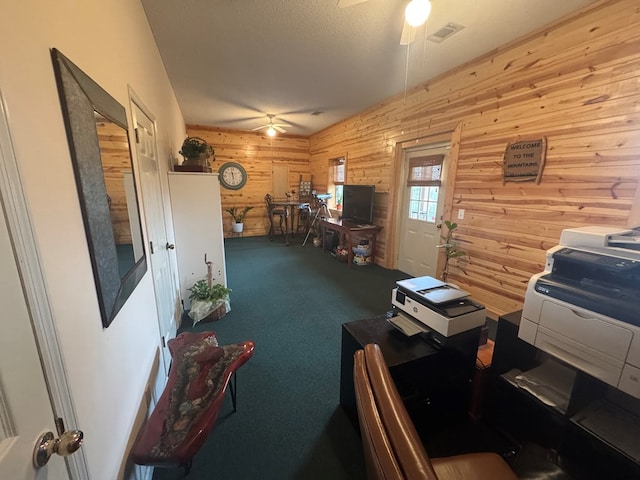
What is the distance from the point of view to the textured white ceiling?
208 cm

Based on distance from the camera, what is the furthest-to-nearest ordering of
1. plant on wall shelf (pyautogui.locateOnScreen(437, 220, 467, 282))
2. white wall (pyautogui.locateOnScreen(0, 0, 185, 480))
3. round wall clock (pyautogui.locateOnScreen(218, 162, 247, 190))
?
1. round wall clock (pyautogui.locateOnScreen(218, 162, 247, 190))
2. plant on wall shelf (pyautogui.locateOnScreen(437, 220, 467, 282))
3. white wall (pyautogui.locateOnScreen(0, 0, 185, 480))

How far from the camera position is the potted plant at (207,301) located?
2723 mm

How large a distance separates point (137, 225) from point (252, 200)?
18.7 feet

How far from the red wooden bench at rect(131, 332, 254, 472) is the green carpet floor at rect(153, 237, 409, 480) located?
19cm

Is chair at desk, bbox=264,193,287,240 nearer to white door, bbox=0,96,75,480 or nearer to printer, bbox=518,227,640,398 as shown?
printer, bbox=518,227,640,398

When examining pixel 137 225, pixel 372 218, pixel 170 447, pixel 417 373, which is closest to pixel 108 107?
pixel 137 225

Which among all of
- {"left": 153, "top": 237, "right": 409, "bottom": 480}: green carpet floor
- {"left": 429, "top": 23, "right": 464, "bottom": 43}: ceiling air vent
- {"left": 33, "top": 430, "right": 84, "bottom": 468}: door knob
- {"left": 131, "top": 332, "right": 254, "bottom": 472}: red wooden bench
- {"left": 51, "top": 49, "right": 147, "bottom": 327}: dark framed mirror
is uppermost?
{"left": 429, "top": 23, "right": 464, "bottom": 43}: ceiling air vent

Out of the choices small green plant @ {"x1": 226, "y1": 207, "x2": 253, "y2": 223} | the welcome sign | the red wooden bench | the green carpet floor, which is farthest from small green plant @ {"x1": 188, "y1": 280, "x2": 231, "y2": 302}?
small green plant @ {"x1": 226, "y1": 207, "x2": 253, "y2": 223}

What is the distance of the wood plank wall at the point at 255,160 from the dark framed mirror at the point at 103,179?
18.1ft

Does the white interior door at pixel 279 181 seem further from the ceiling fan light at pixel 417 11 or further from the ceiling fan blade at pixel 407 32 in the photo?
the ceiling fan light at pixel 417 11

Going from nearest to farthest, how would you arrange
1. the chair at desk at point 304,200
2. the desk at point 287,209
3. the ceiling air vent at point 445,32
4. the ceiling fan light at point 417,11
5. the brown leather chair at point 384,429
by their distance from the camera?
the brown leather chair at point 384,429, the ceiling fan light at point 417,11, the ceiling air vent at point 445,32, the desk at point 287,209, the chair at desk at point 304,200

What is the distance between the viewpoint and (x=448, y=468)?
1014 millimetres

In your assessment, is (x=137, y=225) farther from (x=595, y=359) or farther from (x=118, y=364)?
(x=595, y=359)

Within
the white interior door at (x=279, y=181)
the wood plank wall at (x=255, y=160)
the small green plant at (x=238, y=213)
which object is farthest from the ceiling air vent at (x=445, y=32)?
the small green plant at (x=238, y=213)
